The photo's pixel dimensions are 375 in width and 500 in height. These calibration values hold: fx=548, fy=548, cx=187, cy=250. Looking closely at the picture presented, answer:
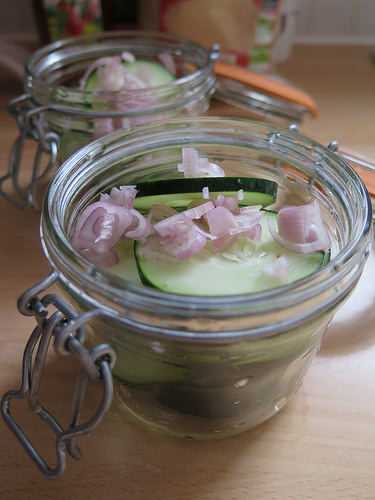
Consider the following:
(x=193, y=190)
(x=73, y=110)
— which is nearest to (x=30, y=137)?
(x=73, y=110)

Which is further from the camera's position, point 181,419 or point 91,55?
point 91,55

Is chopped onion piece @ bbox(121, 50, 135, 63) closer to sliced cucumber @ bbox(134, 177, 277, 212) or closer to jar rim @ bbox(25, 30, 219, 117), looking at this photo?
jar rim @ bbox(25, 30, 219, 117)

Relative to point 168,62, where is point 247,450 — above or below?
below

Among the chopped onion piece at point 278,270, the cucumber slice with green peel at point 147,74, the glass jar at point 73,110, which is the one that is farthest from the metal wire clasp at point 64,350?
the cucumber slice with green peel at point 147,74

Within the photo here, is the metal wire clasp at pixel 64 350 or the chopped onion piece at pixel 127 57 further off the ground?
the chopped onion piece at pixel 127 57

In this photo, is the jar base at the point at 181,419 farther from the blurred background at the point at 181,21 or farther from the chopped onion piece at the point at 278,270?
the blurred background at the point at 181,21

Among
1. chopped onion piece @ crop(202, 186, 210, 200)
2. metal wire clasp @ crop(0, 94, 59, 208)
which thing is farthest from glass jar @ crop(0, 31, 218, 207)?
chopped onion piece @ crop(202, 186, 210, 200)

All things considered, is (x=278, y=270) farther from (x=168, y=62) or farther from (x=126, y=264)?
(x=168, y=62)
